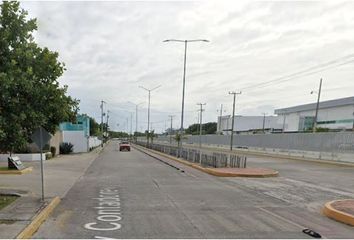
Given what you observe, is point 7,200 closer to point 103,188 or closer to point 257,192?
point 103,188

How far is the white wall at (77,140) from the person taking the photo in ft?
201

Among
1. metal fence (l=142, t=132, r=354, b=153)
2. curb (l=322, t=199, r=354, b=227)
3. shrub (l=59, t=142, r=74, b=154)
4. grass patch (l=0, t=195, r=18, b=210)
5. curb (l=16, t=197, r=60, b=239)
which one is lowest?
shrub (l=59, t=142, r=74, b=154)

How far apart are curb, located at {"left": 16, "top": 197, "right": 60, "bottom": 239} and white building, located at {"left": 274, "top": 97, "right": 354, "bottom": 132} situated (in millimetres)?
114447

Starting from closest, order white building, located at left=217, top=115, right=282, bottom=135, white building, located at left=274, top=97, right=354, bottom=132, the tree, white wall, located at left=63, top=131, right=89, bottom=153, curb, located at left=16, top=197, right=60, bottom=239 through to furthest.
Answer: curb, located at left=16, top=197, right=60, bottom=239 < the tree < white wall, located at left=63, top=131, right=89, bottom=153 < white building, located at left=274, top=97, right=354, bottom=132 < white building, located at left=217, top=115, right=282, bottom=135

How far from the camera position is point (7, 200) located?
14.0 metres

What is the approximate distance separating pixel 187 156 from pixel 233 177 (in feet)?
53.8

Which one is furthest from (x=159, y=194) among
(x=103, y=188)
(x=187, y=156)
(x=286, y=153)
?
(x=286, y=153)

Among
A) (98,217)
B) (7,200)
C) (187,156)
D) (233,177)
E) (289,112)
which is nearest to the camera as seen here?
(98,217)

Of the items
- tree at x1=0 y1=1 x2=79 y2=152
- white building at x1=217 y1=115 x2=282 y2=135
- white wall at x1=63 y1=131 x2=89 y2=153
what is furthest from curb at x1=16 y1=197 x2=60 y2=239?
white building at x1=217 y1=115 x2=282 y2=135

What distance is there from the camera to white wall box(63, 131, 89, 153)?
201 ft

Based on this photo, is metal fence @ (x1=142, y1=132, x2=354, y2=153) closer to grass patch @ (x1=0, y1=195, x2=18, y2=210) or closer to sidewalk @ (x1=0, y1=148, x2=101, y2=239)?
sidewalk @ (x1=0, y1=148, x2=101, y2=239)

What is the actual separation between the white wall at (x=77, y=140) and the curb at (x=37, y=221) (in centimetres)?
4824

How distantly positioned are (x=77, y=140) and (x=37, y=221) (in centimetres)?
5266

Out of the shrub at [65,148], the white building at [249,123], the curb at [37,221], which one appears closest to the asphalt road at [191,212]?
the curb at [37,221]
